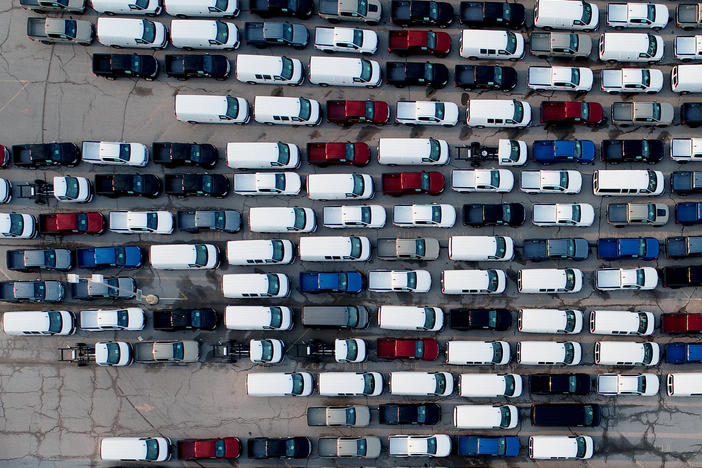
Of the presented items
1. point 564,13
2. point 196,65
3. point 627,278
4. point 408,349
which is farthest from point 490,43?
point 408,349

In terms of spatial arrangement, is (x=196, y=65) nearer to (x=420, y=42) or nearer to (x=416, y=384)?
(x=420, y=42)

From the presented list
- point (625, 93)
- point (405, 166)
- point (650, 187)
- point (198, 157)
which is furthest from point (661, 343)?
point (198, 157)

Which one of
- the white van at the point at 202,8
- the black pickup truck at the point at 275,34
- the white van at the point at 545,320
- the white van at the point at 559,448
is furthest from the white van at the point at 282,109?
the white van at the point at 559,448

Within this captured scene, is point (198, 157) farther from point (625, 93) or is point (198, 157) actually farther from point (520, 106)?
point (625, 93)

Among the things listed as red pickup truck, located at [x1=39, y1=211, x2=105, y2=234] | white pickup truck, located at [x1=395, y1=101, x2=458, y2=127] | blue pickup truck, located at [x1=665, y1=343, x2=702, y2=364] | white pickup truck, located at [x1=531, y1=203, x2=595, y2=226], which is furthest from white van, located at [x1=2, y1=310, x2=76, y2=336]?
blue pickup truck, located at [x1=665, y1=343, x2=702, y2=364]

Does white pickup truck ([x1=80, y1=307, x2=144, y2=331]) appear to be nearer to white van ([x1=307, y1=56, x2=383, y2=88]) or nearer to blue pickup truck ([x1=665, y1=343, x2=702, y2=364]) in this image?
white van ([x1=307, y1=56, x2=383, y2=88])

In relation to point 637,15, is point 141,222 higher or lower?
lower
